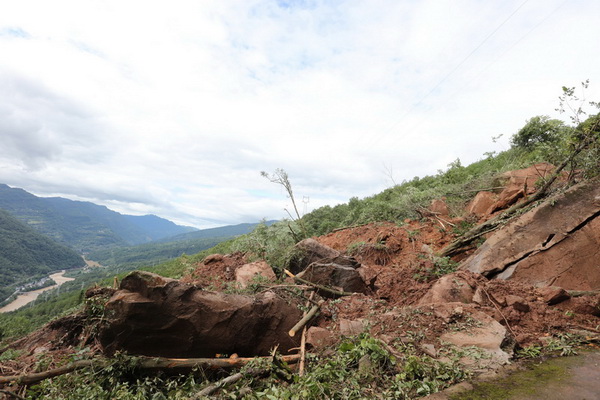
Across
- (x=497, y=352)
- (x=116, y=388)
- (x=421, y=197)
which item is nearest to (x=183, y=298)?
(x=116, y=388)

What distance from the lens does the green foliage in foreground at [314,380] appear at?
2879 millimetres

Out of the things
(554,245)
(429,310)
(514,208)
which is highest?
(514,208)

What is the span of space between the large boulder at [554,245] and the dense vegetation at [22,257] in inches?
6770

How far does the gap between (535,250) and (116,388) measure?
786cm

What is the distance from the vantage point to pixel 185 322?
4.35 metres

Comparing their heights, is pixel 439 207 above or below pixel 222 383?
above

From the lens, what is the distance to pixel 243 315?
15.5 feet

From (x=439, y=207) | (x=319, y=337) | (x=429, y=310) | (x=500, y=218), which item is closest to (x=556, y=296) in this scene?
(x=429, y=310)

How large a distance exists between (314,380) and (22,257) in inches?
9268

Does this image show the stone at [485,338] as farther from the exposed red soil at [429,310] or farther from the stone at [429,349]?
the stone at [429,349]

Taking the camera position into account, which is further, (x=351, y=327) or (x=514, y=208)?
(x=514, y=208)

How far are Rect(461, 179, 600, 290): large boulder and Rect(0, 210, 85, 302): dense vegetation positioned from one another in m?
172

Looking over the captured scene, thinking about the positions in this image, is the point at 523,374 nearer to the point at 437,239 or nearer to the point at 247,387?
the point at 247,387

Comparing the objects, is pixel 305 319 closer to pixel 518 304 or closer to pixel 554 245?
pixel 518 304
